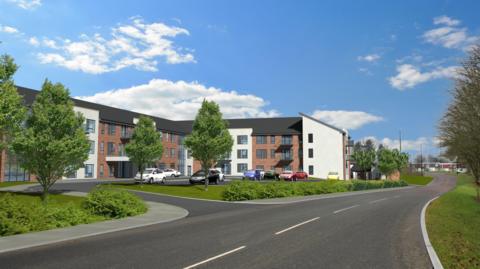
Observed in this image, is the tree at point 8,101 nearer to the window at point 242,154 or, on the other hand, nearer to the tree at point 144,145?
the tree at point 144,145

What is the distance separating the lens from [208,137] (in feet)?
124

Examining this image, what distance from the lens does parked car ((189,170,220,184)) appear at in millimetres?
44188

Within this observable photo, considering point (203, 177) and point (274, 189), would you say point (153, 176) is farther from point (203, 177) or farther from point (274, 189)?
point (274, 189)

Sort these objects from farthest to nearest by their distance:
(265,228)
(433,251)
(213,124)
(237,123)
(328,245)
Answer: (237,123) < (213,124) < (265,228) < (328,245) < (433,251)

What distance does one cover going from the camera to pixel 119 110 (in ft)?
233

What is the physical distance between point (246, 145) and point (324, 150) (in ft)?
54.6

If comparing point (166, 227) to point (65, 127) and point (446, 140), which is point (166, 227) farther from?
point (446, 140)

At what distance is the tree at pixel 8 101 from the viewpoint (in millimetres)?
20125

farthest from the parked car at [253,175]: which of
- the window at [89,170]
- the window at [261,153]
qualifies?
the window at [89,170]

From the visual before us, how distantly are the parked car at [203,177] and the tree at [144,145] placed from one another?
16.5 feet

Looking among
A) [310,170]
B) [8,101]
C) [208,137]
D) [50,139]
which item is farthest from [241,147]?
[8,101]

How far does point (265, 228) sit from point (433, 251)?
17.3ft

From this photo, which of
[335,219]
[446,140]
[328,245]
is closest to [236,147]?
[446,140]

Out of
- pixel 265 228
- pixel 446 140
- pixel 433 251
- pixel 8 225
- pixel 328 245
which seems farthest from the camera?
pixel 446 140
